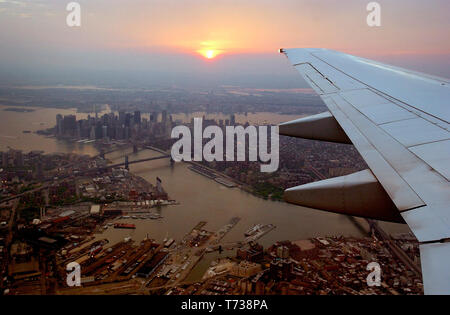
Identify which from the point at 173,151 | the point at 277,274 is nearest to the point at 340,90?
the point at 277,274

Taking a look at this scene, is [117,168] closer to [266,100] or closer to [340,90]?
[340,90]

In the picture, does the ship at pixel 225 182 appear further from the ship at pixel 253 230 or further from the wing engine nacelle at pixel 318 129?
the wing engine nacelle at pixel 318 129

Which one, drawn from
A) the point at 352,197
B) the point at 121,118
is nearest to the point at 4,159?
the point at 121,118

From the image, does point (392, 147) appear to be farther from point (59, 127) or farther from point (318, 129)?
point (59, 127)

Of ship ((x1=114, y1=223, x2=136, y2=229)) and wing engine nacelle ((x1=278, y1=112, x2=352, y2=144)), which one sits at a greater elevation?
wing engine nacelle ((x1=278, y1=112, x2=352, y2=144))
